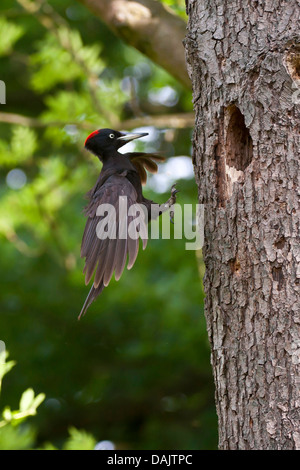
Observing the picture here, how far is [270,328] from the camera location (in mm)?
2547

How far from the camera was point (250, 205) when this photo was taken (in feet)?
8.87

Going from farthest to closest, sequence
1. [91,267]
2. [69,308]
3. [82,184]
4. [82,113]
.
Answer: [69,308] < [82,184] < [82,113] < [91,267]

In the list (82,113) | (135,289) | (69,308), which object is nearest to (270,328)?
(82,113)

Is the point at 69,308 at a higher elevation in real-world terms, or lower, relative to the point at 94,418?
higher

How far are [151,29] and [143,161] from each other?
0.95 meters

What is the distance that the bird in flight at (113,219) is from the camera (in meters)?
3.43

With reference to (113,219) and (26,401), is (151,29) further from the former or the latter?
(26,401)

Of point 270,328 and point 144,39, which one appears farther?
point 144,39

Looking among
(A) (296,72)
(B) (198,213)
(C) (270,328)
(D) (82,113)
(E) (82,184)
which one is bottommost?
(C) (270,328)

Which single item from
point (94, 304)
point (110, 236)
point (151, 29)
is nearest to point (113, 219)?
point (110, 236)

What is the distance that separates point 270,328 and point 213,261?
435mm

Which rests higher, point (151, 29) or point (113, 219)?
point (151, 29)

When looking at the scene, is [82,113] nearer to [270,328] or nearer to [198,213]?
[198,213]
